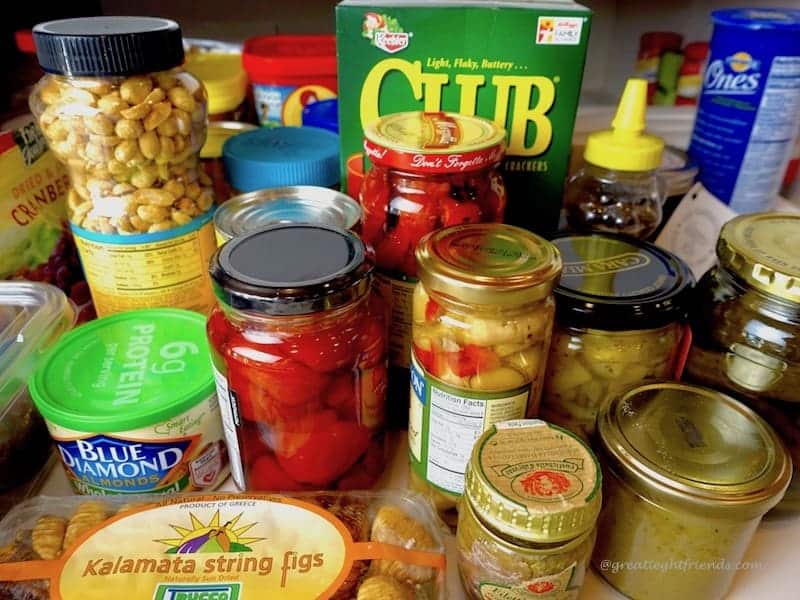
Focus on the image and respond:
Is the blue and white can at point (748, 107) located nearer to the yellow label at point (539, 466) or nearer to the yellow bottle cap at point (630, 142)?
the yellow bottle cap at point (630, 142)

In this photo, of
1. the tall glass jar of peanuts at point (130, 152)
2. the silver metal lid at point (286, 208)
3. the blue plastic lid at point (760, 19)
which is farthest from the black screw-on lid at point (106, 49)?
the blue plastic lid at point (760, 19)

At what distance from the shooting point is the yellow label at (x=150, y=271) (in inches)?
25.6

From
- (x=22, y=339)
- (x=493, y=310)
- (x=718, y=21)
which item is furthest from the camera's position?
(x=718, y=21)

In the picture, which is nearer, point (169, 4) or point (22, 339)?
point (22, 339)

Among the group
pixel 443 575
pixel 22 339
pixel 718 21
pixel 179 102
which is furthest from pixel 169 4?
pixel 443 575

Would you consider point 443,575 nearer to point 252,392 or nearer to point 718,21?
point 252,392

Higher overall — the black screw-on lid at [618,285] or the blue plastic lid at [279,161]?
the blue plastic lid at [279,161]

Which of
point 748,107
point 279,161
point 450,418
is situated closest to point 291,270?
point 450,418

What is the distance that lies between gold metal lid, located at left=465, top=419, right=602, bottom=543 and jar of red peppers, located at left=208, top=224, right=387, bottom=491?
127mm

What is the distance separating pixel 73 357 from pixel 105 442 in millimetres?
118

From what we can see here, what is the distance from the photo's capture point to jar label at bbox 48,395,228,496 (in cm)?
55

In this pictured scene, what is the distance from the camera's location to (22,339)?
613mm

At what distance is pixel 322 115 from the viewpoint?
3.05 ft

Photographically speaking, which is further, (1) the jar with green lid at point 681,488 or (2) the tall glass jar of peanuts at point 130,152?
(2) the tall glass jar of peanuts at point 130,152
